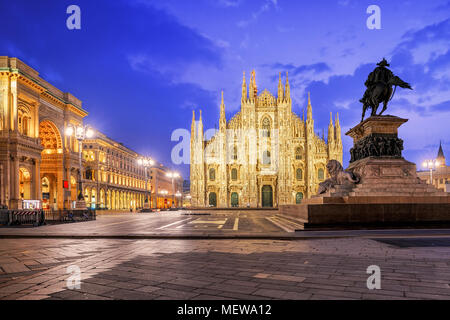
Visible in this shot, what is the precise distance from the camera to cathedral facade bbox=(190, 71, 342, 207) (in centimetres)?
5178

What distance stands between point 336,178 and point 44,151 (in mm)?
38761

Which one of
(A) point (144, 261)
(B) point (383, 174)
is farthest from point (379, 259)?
(B) point (383, 174)

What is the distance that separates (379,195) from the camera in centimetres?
1229

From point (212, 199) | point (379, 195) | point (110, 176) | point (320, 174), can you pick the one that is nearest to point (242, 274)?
point (379, 195)

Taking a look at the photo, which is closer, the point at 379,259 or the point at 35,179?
the point at 379,259

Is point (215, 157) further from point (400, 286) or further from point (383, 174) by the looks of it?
point (400, 286)

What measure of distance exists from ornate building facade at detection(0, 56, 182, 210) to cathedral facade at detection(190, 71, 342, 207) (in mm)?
10497

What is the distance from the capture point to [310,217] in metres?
11.6

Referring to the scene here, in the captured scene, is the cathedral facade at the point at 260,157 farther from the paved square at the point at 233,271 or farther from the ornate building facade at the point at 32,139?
the paved square at the point at 233,271

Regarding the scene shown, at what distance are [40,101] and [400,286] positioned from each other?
41.4m

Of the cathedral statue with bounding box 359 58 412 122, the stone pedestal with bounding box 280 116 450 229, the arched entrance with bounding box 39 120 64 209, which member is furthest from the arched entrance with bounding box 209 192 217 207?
the cathedral statue with bounding box 359 58 412 122

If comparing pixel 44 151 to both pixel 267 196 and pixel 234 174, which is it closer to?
pixel 234 174

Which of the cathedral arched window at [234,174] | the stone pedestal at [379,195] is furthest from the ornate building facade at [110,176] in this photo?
the stone pedestal at [379,195]

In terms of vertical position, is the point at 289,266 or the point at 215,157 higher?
the point at 215,157
